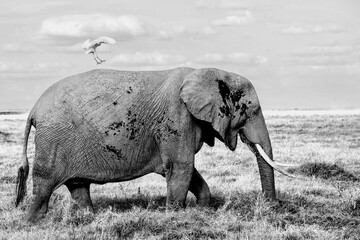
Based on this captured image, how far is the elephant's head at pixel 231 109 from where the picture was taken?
36.2ft

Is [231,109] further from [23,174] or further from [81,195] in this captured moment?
[23,174]

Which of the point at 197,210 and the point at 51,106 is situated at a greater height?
the point at 51,106

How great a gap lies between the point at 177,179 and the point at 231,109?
4.60 feet

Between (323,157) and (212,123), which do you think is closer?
(212,123)

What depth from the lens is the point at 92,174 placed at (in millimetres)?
11234

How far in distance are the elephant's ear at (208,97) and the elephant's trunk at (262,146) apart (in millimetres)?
408

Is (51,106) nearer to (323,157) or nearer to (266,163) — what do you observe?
(266,163)

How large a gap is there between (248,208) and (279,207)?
0.49 m

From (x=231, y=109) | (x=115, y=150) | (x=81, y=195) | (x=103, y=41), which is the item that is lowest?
(x=81, y=195)

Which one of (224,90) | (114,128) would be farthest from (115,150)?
(224,90)

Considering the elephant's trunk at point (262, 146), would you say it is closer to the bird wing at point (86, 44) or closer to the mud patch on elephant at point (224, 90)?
the mud patch on elephant at point (224, 90)

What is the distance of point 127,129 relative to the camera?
36.5 feet

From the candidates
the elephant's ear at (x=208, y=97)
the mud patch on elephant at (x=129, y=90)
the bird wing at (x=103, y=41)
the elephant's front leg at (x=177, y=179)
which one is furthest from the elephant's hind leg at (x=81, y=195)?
the bird wing at (x=103, y=41)

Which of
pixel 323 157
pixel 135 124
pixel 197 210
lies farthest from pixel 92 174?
pixel 323 157
